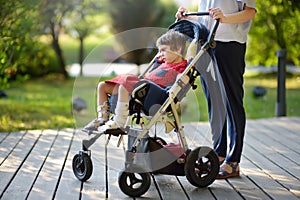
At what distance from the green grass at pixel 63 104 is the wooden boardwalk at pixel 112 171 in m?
0.28

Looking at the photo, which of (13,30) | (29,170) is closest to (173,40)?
(29,170)

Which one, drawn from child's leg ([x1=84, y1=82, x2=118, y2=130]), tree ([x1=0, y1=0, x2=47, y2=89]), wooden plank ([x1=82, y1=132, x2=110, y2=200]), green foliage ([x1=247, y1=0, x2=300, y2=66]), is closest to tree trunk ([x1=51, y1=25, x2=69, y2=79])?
green foliage ([x1=247, y1=0, x2=300, y2=66])

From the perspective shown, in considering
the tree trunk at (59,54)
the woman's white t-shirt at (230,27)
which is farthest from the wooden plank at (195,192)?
the tree trunk at (59,54)

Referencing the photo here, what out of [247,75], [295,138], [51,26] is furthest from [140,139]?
[247,75]

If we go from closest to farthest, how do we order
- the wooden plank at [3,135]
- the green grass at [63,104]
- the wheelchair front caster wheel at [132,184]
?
the wheelchair front caster wheel at [132,184]
the green grass at [63,104]
the wooden plank at [3,135]

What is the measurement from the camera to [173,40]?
3305 millimetres

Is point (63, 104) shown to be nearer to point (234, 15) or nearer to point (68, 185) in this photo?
point (68, 185)

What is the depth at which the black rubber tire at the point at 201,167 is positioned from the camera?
10.6 feet

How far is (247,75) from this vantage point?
41.1 feet

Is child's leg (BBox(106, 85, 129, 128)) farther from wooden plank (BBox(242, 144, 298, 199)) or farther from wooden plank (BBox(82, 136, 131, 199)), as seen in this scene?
wooden plank (BBox(242, 144, 298, 199))

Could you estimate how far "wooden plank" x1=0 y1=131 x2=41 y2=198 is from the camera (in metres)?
3.49

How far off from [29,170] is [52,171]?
155mm

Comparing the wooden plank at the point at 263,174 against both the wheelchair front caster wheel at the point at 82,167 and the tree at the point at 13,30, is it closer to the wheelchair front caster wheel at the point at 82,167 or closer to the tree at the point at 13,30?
the wheelchair front caster wheel at the point at 82,167

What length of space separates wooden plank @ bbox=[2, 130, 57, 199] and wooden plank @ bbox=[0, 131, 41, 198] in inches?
1.3
